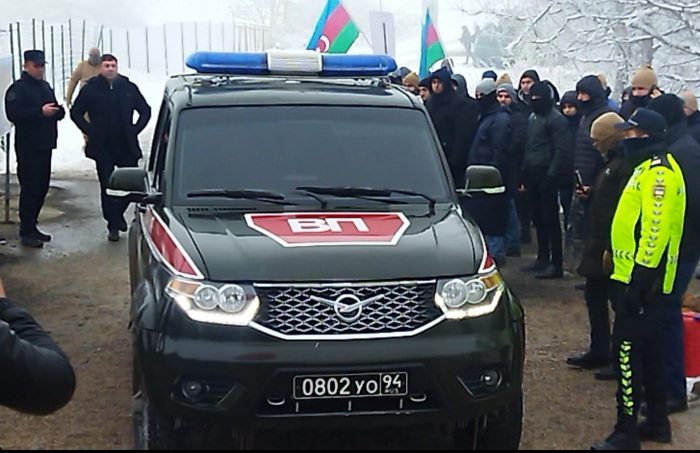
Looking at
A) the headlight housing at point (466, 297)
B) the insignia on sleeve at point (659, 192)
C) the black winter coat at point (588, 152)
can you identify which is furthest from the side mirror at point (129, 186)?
the black winter coat at point (588, 152)

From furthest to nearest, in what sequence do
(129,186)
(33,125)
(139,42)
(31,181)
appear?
(139,42) < (31,181) < (33,125) < (129,186)

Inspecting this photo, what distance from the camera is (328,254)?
4.57 m

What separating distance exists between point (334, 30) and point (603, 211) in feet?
23.5

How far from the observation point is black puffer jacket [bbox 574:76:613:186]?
27.5ft

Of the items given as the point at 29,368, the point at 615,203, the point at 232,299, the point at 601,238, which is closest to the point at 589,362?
the point at 601,238

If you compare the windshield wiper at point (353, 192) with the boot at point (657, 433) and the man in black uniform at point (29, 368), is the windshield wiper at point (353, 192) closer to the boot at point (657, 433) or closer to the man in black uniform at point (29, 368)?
the boot at point (657, 433)

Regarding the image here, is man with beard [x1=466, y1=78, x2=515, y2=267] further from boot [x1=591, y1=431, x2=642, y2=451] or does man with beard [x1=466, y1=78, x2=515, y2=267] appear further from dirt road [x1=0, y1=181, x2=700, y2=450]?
boot [x1=591, y1=431, x2=642, y2=451]

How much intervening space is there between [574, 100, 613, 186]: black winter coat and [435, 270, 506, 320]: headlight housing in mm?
3877

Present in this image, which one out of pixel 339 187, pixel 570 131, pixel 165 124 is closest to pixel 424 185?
pixel 339 187

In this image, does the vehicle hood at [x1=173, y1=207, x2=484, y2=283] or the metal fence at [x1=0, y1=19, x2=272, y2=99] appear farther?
the metal fence at [x1=0, y1=19, x2=272, y2=99]

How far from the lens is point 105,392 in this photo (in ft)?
20.1

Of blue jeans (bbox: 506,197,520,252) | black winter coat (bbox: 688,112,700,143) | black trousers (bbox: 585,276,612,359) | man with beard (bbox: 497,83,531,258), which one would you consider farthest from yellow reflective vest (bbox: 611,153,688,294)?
blue jeans (bbox: 506,197,520,252)

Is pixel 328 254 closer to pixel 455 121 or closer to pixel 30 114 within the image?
pixel 455 121

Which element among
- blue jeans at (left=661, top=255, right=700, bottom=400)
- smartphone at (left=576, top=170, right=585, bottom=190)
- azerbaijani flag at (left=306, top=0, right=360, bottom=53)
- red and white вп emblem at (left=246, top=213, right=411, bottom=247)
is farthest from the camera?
azerbaijani flag at (left=306, top=0, right=360, bottom=53)
